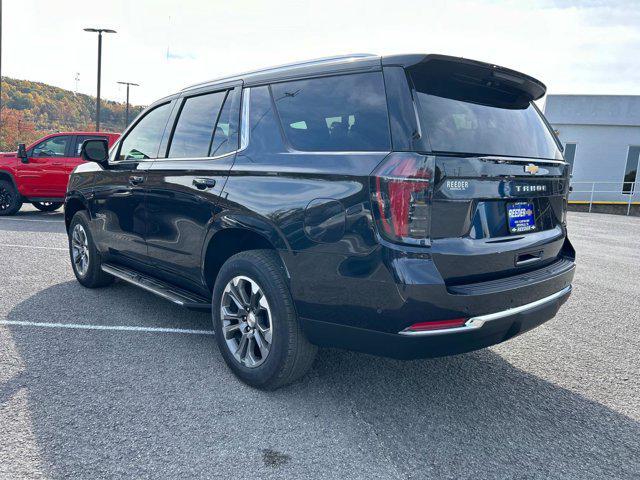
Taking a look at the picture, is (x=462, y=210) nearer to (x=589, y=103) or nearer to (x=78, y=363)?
(x=78, y=363)

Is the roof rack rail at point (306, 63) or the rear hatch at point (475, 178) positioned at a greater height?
the roof rack rail at point (306, 63)

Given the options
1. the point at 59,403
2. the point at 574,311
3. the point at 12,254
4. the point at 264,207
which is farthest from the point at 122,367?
the point at 12,254

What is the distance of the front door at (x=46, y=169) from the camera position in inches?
456

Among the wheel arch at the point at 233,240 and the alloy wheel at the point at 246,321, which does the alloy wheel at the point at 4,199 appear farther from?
the alloy wheel at the point at 246,321

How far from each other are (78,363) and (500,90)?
321 centimetres

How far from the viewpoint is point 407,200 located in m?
2.38

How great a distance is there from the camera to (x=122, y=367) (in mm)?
3367

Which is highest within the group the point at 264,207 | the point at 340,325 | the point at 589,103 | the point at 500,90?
the point at 589,103

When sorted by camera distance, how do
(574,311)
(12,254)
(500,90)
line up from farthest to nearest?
1. (12,254)
2. (574,311)
3. (500,90)

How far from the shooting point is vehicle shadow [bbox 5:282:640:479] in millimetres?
2365

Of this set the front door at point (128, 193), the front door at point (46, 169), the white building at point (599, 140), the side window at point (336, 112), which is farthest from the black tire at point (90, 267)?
the white building at point (599, 140)

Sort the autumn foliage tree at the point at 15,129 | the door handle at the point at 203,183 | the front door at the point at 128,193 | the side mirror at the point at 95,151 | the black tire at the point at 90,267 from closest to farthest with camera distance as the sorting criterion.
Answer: the door handle at the point at 203,183, the front door at the point at 128,193, the side mirror at the point at 95,151, the black tire at the point at 90,267, the autumn foliage tree at the point at 15,129

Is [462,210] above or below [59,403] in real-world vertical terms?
above

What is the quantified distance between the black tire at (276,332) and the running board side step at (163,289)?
24.5 inches
